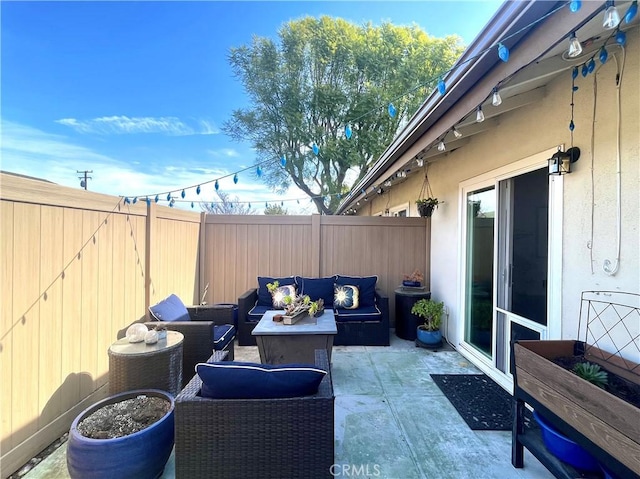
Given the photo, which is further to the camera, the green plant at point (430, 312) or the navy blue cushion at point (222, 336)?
the green plant at point (430, 312)

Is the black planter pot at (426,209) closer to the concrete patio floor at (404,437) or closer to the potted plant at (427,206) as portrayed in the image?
the potted plant at (427,206)

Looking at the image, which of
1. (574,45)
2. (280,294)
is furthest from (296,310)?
(574,45)

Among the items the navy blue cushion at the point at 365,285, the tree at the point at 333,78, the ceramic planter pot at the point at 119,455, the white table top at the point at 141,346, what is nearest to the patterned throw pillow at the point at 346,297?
the navy blue cushion at the point at 365,285

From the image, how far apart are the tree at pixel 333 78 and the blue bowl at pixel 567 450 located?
9599 millimetres

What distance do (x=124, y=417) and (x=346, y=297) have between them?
9.96 ft

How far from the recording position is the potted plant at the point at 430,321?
13.6ft

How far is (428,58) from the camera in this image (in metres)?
10.5

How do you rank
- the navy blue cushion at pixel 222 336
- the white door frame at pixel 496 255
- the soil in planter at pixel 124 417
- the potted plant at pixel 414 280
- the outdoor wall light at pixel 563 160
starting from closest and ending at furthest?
the soil in planter at pixel 124 417 < the outdoor wall light at pixel 563 160 < the white door frame at pixel 496 255 < the navy blue cushion at pixel 222 336 < the potted plant at pixel 414 280

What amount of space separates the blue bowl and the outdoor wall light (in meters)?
1.70

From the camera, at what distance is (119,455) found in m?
1.64

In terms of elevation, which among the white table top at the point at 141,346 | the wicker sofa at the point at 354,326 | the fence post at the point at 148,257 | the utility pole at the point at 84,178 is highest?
the utility pole at the point at 84,178

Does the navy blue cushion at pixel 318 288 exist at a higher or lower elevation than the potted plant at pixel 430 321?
higher

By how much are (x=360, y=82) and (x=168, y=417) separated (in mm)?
11244

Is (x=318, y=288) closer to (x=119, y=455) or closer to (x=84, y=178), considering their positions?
(x=119, y=455)
